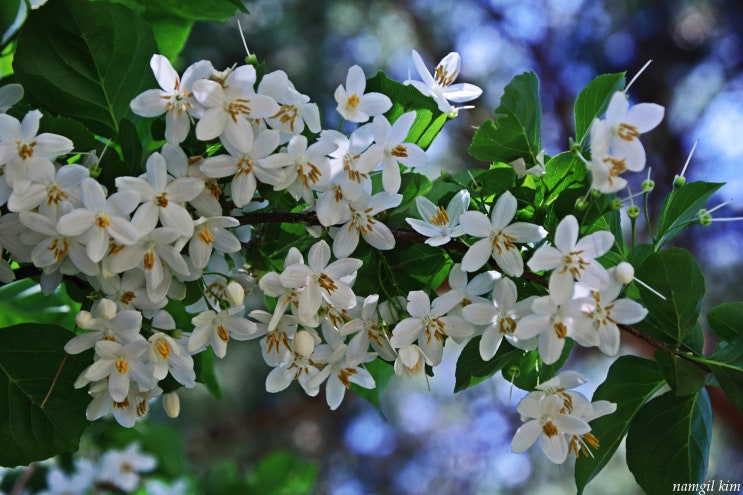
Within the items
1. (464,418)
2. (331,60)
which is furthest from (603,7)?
(464,418)

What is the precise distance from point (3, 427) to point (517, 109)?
1.24 ft

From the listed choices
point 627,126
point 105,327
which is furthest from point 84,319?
point 627,126

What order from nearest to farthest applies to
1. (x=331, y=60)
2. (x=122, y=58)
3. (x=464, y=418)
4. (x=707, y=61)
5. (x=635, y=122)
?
1. (x=635, y=122)
2. (x=122, y=58)
3. (x=707, y=61)
4. (x=331, y=60)
5. (x=464, y=418)

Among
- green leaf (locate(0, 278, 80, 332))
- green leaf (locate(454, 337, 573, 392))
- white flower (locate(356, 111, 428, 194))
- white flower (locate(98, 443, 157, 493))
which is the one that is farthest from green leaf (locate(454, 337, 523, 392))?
white flower (locate(98, 443, 157, 493))

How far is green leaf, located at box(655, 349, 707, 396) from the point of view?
0.48 meters

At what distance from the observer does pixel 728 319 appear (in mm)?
497

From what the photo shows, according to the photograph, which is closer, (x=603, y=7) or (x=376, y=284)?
(x=376, y=284)

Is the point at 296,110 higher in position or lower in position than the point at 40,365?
higher

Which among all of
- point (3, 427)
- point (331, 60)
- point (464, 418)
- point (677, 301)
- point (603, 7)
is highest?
point (677, 301)

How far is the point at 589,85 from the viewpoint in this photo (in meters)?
0.49

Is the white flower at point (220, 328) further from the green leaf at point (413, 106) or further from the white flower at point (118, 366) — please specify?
the green leaf at point (413, 106)

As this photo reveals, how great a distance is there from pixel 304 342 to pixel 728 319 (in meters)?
0.26

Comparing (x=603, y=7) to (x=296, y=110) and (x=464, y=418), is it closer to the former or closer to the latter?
(x=464, y=418)

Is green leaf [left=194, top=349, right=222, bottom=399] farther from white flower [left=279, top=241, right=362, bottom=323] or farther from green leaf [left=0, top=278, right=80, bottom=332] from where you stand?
white flower [left=279, top=241, right=362, bottom=323]
